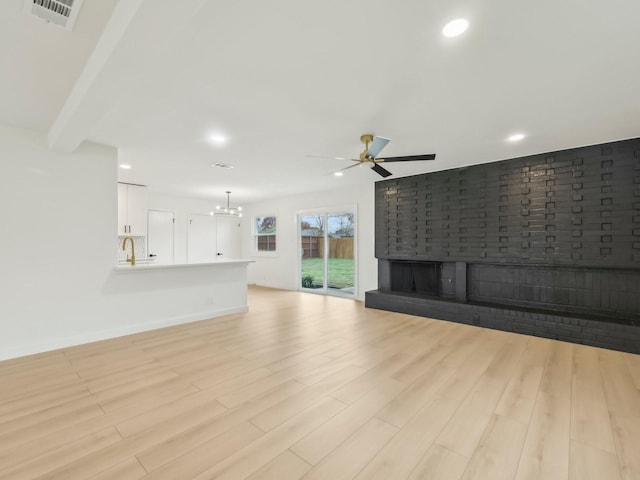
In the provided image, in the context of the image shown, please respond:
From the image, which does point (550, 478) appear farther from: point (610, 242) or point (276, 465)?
point (610, 242)

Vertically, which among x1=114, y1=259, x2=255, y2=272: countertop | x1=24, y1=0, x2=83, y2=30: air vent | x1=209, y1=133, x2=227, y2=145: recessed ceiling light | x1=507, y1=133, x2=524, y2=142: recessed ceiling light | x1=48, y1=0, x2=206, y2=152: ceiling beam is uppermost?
x1=24, y1=0, x2=83, y2=30: air vent

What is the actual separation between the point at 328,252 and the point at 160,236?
169 inches

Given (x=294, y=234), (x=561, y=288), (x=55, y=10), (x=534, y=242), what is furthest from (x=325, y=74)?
(x=294, y=234)

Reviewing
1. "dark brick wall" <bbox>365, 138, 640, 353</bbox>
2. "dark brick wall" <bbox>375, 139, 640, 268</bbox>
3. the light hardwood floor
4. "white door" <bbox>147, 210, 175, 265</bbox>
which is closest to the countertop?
the light hardwood floor

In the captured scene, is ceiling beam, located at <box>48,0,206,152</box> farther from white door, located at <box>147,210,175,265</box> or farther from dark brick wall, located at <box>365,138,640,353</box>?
white door, located at <box>147,210,175,265</box>

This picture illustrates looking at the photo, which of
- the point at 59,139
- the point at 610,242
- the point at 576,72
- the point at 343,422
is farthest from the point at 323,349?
the point at 610,242

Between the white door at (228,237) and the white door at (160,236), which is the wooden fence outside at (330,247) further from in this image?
the white door at (160,236)

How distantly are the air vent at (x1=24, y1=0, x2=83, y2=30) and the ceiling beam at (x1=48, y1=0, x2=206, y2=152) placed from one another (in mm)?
71

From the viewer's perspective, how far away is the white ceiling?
5.24 feet

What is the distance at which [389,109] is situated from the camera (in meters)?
2.71

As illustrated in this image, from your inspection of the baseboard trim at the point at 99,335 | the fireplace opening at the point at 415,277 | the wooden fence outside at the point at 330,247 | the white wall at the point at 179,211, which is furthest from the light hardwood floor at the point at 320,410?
the white wall at the point at 179,211

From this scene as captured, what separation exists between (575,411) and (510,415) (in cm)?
51

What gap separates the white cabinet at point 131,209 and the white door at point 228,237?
2762mm

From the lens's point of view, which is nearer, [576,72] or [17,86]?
[576,72]
